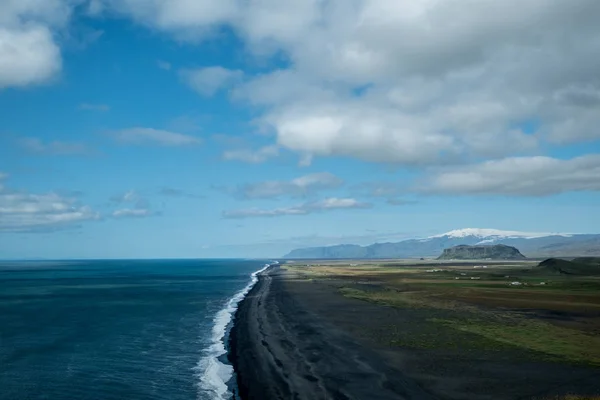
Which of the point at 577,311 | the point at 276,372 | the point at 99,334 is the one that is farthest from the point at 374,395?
the point at 577,311

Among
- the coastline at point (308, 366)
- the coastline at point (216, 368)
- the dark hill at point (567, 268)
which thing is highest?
the coastline at point (308, 366)

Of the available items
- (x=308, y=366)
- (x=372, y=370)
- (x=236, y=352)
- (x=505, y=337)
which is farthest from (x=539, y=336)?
(x=236, y=352)

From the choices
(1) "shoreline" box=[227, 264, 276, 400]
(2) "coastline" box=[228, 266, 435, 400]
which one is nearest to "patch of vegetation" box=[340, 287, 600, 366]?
(2) "coastline" box=[228, 266, 435, 400]

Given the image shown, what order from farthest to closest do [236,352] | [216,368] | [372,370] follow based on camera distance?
[236,352] → [216,368] → [372,370]

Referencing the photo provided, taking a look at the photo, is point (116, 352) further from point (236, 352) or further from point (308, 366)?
point (308, 366)

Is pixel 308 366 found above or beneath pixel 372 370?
beneath

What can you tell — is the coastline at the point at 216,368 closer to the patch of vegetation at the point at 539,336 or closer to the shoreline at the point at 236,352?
the shoreline at the point at 236,352

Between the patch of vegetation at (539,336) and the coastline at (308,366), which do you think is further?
the patch of vegetation at (539,336)

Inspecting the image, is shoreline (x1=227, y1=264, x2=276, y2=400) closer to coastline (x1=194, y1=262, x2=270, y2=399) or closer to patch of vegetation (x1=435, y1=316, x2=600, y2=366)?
coastline (x1=194, y1=262, x2=270, y2=399)

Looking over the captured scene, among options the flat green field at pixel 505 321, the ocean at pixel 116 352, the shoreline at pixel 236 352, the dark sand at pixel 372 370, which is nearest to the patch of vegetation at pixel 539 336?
the flat green field at pixel 505 321
